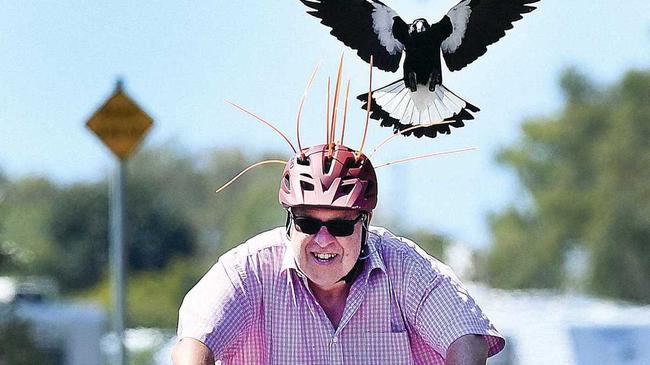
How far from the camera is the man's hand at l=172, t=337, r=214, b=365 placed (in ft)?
14.2

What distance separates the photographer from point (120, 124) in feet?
35.7

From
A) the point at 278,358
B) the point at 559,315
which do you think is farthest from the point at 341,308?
the point at 559,315

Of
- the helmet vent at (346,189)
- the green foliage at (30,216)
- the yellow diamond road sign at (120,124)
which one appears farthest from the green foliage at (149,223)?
the helmet vent at (346,189)

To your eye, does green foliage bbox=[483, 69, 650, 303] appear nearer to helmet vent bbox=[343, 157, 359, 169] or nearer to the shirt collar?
the shirt collar

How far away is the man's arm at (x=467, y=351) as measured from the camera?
445 cm

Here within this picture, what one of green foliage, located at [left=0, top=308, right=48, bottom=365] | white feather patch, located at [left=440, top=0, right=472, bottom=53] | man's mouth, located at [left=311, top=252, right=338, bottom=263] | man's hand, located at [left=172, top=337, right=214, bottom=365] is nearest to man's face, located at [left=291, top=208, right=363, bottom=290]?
man's mouth, located at [left=311, top=252, right=338, bottom=263]

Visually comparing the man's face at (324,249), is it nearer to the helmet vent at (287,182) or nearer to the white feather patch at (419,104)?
the helmet vent at (287,182)

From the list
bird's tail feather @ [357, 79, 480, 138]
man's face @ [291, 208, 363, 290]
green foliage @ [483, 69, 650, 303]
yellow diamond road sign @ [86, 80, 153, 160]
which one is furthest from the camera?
green foliage @ [483, 69, 650, 303]

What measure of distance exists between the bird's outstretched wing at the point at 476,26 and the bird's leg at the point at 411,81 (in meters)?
0.13

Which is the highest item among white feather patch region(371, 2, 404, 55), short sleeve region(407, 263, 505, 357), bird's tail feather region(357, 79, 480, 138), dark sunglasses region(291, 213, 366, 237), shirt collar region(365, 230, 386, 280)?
white feather patch region(371, 2, 404, 55)

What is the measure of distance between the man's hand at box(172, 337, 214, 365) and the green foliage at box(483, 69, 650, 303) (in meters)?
29.2

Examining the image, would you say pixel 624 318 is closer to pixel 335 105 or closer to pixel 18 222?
pixel 18 222

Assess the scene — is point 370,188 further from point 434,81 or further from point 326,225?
point 434,81

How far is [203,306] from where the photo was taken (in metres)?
4.46
